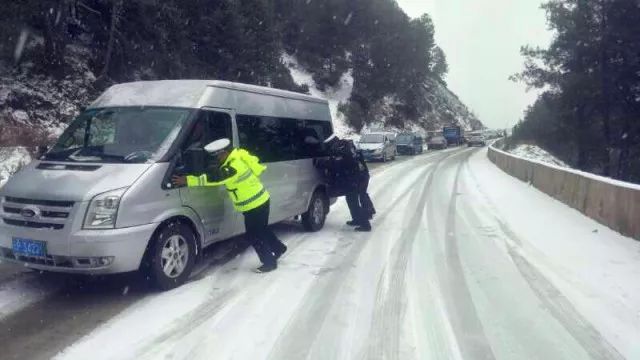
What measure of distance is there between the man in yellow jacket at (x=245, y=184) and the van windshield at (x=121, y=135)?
448 mm

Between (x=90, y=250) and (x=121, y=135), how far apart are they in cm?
154

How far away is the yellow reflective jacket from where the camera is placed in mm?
5824

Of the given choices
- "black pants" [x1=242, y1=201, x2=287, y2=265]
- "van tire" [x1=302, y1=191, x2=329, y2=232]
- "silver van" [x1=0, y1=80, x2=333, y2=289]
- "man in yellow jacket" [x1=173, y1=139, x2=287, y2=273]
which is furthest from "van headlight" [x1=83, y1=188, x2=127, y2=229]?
"van tire" [x1=302, y1=191, x2=329, y2=232]

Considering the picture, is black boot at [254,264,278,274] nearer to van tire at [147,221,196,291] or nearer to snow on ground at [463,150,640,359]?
van tire at [147,221,196,291]

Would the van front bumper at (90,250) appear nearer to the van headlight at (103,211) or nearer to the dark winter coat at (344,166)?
the van headlight at (103,211)

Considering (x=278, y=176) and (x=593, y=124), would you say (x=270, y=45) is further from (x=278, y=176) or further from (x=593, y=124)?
(x=593, y=124)

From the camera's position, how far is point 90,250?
485cm

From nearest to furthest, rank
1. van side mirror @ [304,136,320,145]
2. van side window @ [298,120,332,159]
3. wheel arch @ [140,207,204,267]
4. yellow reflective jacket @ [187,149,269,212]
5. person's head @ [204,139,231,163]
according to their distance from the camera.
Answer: wheel arch @ [140,207,204,267] → person's head @ [204,139,231,163] → yellow reflective jacket @ [187,149,269,212] → van side window @ [298,120,332,159] → van side mirror @ [304,136,320,145]

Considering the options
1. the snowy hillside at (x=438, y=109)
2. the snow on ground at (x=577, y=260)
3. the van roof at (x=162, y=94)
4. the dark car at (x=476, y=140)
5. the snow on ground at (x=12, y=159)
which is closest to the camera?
the snow on ground at (x=577, y=260)

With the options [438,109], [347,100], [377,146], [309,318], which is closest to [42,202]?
[309,318]

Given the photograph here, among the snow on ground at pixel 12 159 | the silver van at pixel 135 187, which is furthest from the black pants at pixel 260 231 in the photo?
the snow on ground at pixel 12 159

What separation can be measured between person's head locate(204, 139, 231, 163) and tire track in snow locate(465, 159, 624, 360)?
149 inches

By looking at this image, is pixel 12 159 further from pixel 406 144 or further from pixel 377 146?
pixel 406 144

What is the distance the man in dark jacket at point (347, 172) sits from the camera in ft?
29.1
